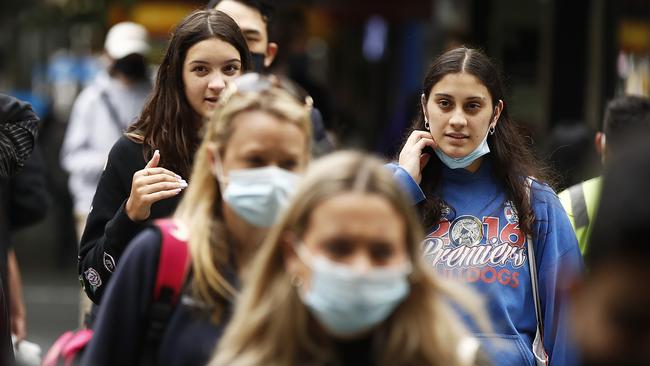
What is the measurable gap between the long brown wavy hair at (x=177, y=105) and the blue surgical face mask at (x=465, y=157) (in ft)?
2.60

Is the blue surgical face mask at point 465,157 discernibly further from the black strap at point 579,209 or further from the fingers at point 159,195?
the fingers at point 159,195

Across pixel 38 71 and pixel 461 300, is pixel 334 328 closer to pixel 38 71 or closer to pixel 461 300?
pixel 461 300

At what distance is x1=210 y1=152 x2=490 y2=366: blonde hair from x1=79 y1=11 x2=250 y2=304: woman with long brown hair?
1.54 m

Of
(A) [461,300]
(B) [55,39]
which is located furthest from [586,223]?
(B) [55,39]

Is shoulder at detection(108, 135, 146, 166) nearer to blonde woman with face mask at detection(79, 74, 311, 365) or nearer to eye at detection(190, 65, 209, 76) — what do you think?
eye at detection(190, 65, 209, 76)

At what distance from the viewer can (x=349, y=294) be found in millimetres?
2988

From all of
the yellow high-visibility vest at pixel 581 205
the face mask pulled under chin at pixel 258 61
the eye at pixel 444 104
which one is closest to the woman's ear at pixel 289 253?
the eye at pixel 444 104

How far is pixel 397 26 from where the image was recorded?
1795cm

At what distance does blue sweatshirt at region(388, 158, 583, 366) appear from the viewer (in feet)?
15.7

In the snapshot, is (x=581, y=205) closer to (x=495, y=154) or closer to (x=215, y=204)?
(x=495, y=154)

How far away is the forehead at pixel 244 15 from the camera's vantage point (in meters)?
6.10

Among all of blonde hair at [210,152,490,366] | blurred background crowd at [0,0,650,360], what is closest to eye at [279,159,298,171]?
blonde hair at [210,152,490,366]

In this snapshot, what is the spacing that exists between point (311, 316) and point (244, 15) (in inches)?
125

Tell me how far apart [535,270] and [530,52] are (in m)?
7.74
